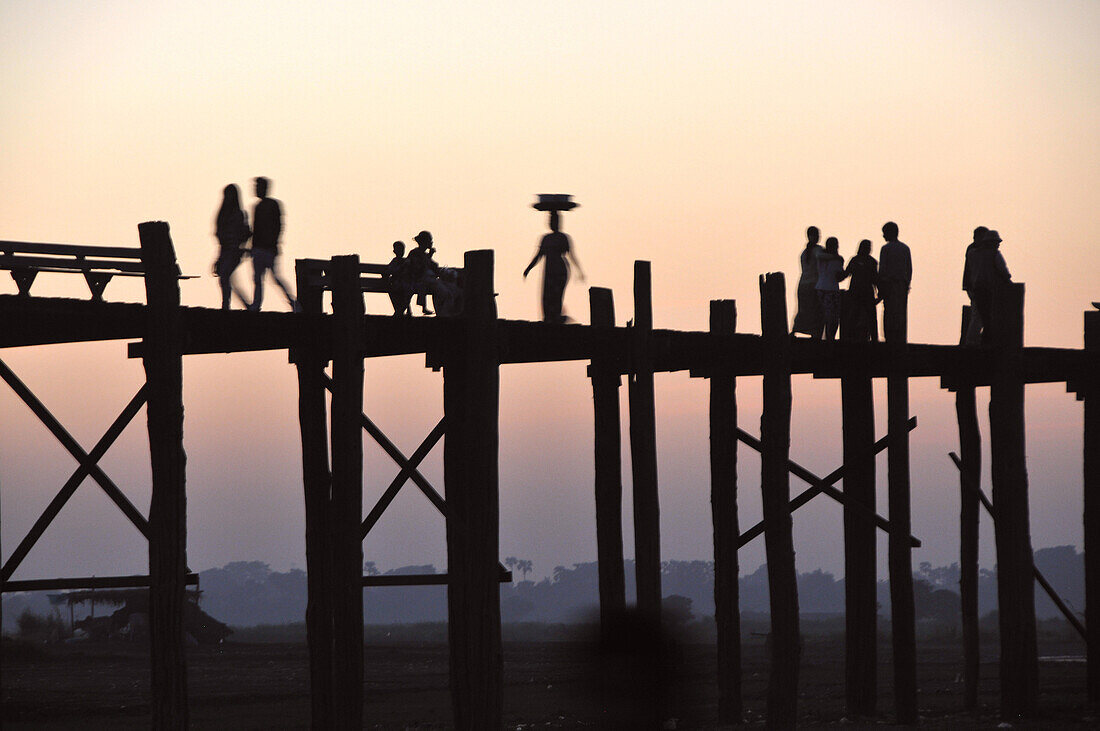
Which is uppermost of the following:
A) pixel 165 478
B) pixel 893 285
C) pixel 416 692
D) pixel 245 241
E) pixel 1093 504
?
pixel 245 241

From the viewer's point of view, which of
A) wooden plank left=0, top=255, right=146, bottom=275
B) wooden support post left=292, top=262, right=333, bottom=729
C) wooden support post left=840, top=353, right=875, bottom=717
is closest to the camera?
wooden plank left=0, top=255, right=146, bottom=275

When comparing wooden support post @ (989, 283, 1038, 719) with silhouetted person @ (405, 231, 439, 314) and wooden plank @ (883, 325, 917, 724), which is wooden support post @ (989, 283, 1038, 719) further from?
silhouetted person @ (405, 231, 439, 314)

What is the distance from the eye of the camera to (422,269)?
14.2 meters

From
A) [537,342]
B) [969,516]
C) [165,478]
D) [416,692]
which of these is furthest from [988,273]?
[416,692]

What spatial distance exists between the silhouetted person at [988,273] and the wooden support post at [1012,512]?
0.14m

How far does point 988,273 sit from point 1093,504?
9.95ft

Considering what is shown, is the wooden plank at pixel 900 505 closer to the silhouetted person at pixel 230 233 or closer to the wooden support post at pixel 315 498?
the wooden support post at pixel 315 498

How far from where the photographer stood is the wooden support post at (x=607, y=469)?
14484 millimetres

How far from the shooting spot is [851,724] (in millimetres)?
16562

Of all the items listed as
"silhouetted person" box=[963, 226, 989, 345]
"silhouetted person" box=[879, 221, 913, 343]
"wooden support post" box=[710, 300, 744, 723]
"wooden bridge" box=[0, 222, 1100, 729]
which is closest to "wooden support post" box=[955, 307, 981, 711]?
"wooden bridge" box=[0, 222, 1100, 729]

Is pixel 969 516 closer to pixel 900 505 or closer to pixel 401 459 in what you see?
pixel 900 505

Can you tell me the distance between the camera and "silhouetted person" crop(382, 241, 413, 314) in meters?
14.0

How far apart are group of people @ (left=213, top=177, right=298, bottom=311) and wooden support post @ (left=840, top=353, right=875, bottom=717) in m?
5.92

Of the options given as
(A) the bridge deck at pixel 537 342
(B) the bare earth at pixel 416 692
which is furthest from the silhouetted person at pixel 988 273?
(B) the bare earth at pixel 416 692
